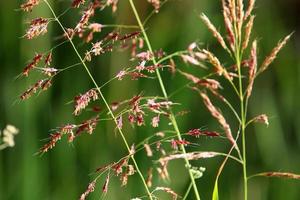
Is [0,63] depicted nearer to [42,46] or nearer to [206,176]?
[42,46]

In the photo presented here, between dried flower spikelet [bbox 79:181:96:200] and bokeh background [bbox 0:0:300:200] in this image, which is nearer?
dried flower spikelet [bbox 79:181:96:200]

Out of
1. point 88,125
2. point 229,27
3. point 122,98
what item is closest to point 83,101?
point 88,125

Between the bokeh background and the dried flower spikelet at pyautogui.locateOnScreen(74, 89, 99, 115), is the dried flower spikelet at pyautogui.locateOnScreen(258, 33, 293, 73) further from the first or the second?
the bokeh background

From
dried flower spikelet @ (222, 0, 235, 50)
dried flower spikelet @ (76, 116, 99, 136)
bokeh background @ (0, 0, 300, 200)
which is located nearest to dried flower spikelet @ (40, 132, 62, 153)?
dried flower spikelet @ (76, 116, 99, 136)

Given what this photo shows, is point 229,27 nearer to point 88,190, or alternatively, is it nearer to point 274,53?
point 274,53

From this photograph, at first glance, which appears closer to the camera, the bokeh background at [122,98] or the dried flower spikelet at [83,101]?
the dried flower spikelet at [83,101]

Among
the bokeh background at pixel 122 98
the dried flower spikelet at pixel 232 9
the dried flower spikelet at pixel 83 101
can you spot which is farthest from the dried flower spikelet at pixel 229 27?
the bokeh background at pixel 122 98

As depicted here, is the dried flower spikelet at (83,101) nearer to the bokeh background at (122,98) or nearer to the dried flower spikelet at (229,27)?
the dried flower spikelet at (229,27)

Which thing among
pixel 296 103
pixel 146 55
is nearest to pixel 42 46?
pixel 296 103
